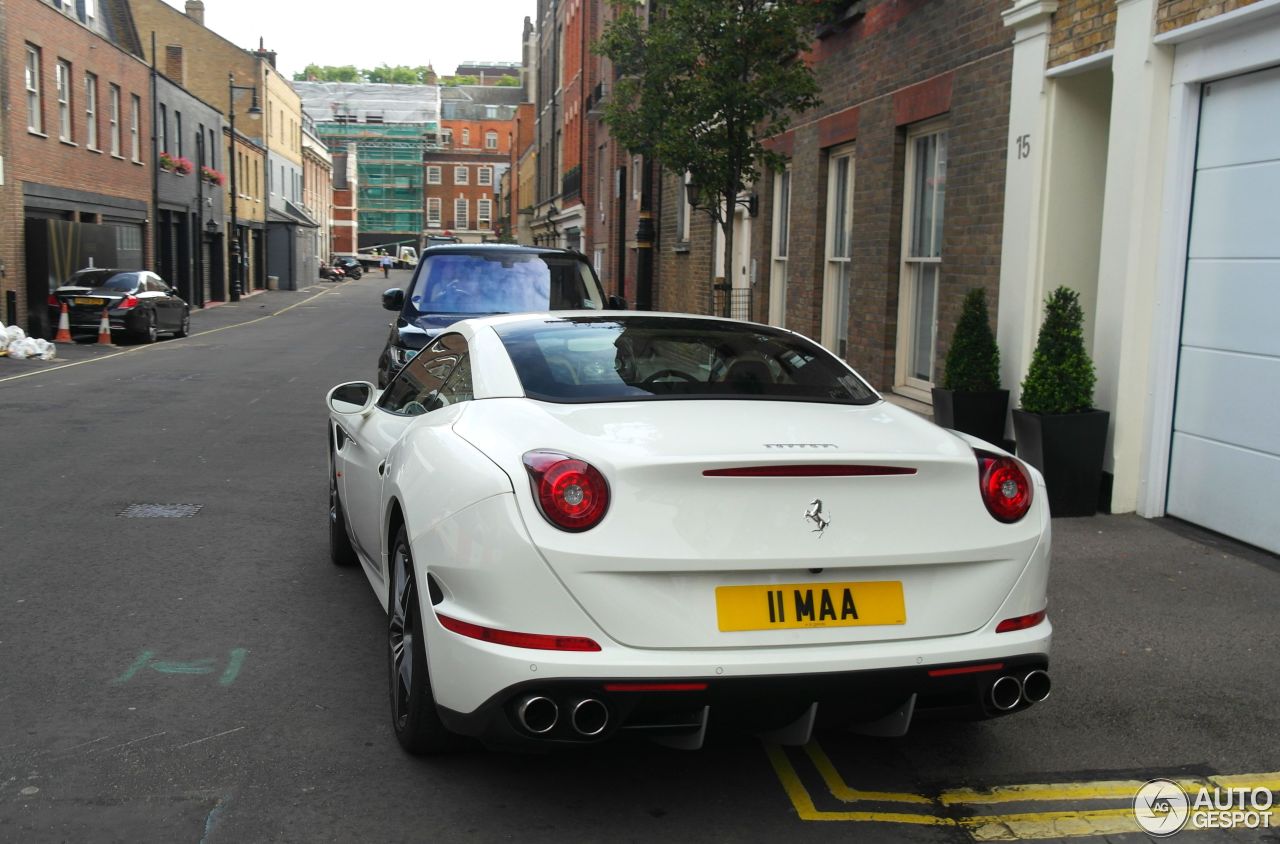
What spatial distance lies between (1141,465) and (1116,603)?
7.02 feet

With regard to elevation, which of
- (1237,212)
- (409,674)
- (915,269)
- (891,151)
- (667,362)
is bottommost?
(409,674)

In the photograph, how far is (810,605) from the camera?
3.47 m

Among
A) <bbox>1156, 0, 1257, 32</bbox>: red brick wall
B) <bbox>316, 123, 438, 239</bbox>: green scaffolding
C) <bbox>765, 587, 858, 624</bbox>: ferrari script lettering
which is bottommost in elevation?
<bbox>765, 587, 858, 624</bbox>: ferrari script lettering

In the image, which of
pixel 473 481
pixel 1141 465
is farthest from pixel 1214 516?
pixel 473 481

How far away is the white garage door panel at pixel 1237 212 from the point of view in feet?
22.3

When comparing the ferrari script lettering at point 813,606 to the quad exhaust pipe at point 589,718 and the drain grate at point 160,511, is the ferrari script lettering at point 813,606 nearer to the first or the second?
the quad exhaust pipe at point 589,718

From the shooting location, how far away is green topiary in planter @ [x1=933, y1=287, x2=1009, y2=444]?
9047 mm

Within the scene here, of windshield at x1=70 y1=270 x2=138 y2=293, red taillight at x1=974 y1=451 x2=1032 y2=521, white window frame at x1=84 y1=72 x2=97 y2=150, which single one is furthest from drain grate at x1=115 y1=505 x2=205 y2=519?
white window frame at x1=84 y1=72 x2=97 y2=150

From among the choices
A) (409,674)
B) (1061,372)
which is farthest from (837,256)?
(409,674)

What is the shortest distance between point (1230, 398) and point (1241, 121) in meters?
1.55

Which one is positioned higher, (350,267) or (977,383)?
(977,383)

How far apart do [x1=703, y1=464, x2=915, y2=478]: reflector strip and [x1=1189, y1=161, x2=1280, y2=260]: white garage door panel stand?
170 inches

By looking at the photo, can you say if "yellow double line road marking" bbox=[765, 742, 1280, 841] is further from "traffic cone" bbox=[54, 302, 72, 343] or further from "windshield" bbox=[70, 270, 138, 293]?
"windshield" bbox=[70, 270, 138, 293]

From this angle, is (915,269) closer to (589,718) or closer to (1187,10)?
(1187,10)
